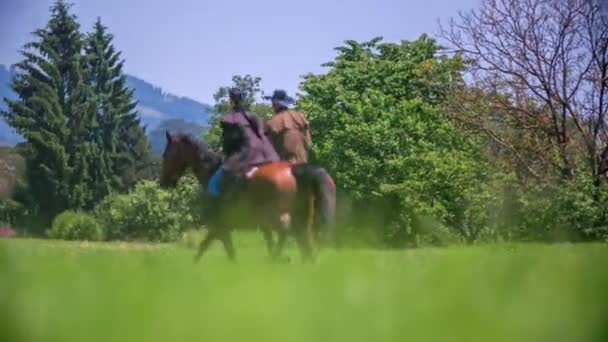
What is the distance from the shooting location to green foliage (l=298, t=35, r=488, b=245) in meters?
3.56

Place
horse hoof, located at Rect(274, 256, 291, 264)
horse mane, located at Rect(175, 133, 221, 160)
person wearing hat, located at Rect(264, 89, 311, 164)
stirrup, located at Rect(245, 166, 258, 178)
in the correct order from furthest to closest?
stirrup, located at Rect(245, 166, 258, 178)
horse mane, located at Rect(175, 133, 221, 160)
person wearing hat, located at Rect(264, 89, 311, 164)
horse hoof, located at Rect(274, 256, 291, 264)

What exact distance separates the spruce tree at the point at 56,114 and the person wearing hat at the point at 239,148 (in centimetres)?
77

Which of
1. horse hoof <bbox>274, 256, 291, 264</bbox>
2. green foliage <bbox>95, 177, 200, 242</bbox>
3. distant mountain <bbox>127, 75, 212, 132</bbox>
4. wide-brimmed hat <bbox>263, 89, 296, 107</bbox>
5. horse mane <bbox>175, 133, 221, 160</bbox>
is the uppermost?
wide-brimmed hat <bbox>263, 89, 296, 107</bbox>

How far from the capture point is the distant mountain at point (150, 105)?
11.0 feet

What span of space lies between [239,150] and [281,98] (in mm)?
1046

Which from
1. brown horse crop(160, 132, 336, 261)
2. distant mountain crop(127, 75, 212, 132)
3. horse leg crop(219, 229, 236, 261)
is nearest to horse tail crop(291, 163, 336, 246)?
brown horse crop(160, 132, 336, 261)

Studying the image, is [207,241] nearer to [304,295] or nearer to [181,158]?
[181,158]

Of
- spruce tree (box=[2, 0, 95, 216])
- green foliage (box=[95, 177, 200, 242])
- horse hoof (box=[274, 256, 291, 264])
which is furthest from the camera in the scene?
horse hoof (box=[274, 256, 291, 264])

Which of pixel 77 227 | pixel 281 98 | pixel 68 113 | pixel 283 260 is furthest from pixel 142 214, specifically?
pixel 281 98

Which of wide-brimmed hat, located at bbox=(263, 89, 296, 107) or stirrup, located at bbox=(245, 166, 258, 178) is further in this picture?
stirrup, located at bbox=(245, 166, 258, 178)

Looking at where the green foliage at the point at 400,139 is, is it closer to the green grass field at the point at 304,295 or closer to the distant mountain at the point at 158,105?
the green grass field at the point at 304,295

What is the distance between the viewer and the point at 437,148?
11.9 ft

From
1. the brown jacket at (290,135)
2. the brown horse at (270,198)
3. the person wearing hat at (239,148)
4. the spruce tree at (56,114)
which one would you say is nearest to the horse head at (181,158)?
the brown horse at (270,198)

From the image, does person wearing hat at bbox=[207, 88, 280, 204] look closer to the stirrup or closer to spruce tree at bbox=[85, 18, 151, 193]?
the stirrup
